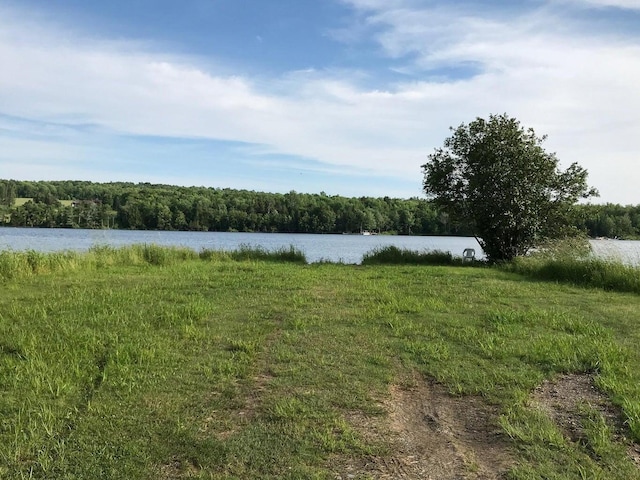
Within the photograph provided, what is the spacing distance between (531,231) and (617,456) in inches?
610

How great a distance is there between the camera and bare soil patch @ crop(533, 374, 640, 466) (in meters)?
3.78

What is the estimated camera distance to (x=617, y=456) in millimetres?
3455

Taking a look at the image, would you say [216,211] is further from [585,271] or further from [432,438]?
[432,438]

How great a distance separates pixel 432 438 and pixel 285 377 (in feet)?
4.97

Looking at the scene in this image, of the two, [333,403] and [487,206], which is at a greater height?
[487,206]

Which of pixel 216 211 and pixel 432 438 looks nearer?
pixel 432 438

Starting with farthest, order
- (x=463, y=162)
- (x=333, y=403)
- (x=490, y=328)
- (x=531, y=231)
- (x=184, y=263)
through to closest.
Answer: (x=463, y=162)
(x=531, y=231)
(x=184, y=263)
(x=490, y=328)
(x=333, y=403)

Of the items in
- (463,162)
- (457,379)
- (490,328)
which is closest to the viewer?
(457,379)

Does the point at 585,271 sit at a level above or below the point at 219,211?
below

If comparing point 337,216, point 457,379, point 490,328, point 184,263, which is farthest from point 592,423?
Result: point 337,216

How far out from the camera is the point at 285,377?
4766 mm

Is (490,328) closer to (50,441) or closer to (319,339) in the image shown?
(319,339)

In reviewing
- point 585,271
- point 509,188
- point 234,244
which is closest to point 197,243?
point 234,244

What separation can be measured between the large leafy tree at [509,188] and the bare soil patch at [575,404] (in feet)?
44.5
